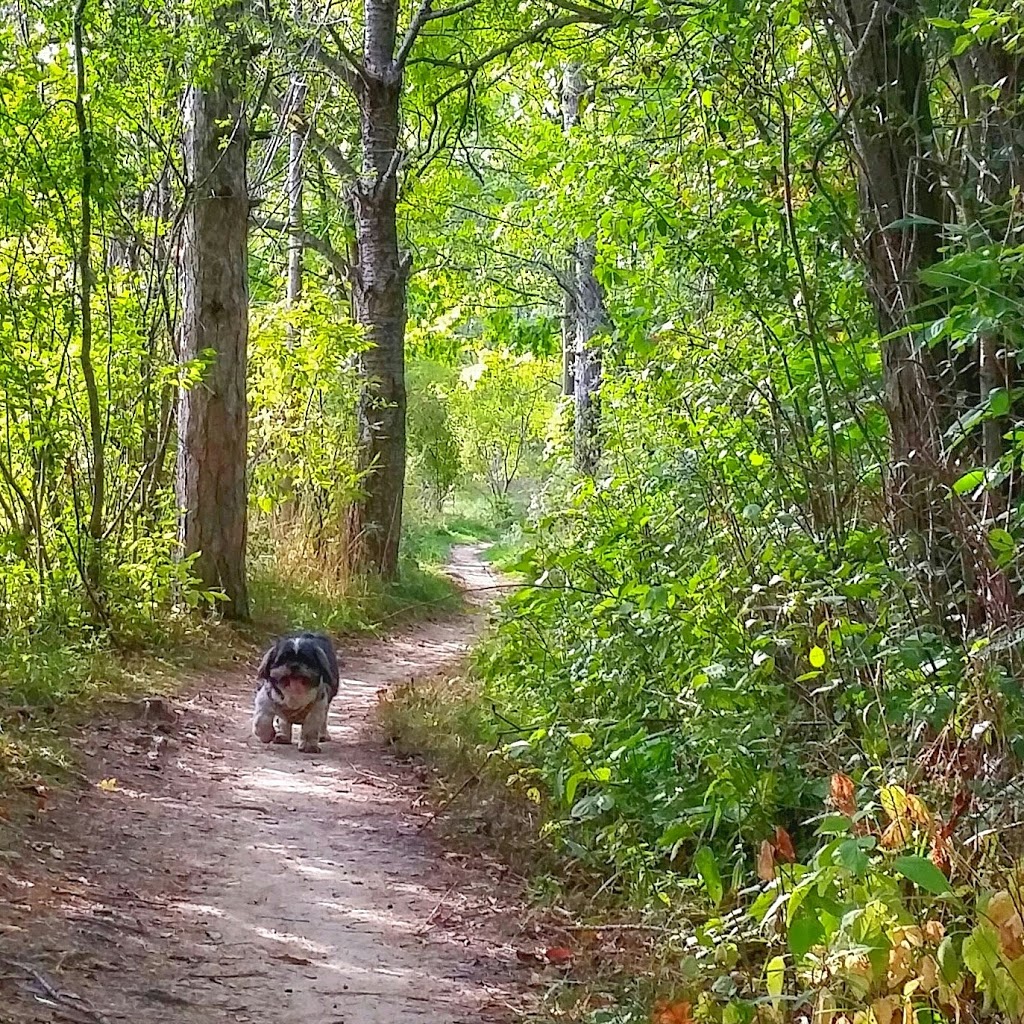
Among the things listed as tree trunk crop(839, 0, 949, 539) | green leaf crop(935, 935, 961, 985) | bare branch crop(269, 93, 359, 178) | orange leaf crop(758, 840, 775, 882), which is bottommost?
green leaf crop(935, 935, 961, 985)

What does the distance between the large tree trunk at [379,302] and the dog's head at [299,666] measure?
19.5 ft

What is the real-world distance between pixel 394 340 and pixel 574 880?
10324mm

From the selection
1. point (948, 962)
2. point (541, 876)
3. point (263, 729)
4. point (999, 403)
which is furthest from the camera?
point (263, 729)

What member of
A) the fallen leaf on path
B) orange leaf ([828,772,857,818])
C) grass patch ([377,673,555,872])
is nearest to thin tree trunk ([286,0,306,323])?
grass patch ([377,673,555,872])

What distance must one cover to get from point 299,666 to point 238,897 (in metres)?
2.99

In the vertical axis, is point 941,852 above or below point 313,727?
above

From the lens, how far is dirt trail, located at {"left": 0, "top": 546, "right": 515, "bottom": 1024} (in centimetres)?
431

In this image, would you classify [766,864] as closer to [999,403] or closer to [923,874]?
[923,874]

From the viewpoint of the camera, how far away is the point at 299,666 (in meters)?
8.30

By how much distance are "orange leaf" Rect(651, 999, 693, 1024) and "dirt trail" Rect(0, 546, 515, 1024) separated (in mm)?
703

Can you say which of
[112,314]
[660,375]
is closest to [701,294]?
[660,375]

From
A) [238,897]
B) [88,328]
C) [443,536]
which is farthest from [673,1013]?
[443,536]

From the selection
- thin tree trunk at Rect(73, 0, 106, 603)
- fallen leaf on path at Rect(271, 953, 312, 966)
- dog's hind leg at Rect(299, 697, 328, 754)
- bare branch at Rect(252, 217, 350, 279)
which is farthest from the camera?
bare branch at Rect(252, 217, 350, 279)

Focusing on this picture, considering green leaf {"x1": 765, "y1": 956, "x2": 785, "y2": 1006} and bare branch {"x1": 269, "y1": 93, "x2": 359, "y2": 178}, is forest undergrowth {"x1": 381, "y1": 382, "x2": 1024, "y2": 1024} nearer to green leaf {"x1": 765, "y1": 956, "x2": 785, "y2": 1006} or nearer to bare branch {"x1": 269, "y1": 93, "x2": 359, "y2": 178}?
green leaf {"x1": 765, "y1": 956, "x2": 785, "y2": 1006}
